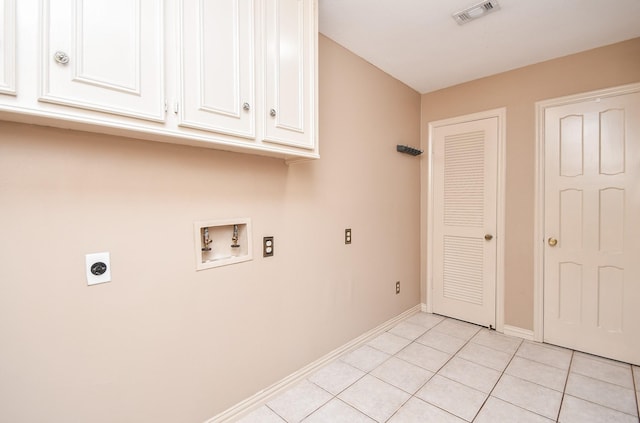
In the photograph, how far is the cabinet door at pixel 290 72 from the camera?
154 cm

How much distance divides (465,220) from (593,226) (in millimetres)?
980

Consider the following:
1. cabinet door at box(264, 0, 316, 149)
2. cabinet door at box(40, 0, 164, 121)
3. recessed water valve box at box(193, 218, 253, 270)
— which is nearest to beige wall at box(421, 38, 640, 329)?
cabinet door at box(264, 0, 316, 149)

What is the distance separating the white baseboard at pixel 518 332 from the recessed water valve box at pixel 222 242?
258 centimetres

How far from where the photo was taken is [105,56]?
105cm

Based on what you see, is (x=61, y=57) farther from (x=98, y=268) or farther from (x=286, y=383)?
(x=286, y=383)

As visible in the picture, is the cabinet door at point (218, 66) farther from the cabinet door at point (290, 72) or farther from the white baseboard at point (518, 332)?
the white baseboard at point (518, 332)

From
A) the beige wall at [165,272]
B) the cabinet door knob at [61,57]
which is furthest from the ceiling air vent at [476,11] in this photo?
the cabinet door knob at [61,57]

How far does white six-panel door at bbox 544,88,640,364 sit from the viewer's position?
2293mm

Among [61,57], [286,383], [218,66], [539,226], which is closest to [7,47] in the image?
[61,57]

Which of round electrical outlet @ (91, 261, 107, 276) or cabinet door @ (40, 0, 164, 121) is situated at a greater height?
cabinet door @ (40, 0, 164, 121)

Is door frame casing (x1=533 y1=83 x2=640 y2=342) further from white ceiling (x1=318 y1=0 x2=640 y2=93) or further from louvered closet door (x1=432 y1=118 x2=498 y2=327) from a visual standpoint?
white ceiling (x1=318 y1=0 x2=640 y2=93)

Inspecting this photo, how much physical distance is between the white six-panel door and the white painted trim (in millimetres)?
1586

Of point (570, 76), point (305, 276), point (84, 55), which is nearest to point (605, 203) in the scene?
point (570, 76)

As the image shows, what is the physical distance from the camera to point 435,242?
331 cm
